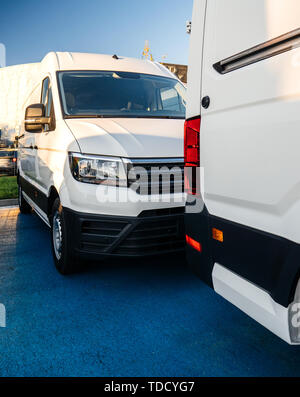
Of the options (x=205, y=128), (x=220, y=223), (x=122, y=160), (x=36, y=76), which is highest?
(x=36, y=76)

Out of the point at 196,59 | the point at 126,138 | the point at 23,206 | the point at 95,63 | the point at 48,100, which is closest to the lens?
the point at 196,59

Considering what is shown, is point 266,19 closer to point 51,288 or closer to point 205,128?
point 205,128

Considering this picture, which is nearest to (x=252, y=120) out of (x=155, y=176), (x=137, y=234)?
(x=155, y=176)

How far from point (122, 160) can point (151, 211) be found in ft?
1.58

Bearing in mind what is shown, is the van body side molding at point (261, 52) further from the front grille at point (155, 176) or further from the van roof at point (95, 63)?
the van roof at point (95, 63)

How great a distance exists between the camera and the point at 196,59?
2076mm

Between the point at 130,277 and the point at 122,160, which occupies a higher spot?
the point at 122,160

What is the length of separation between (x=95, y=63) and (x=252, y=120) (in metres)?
3.08

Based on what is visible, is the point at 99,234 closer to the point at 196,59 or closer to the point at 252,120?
the point at 196,59

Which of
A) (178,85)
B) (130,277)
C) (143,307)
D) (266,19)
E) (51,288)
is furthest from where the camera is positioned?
(178,85)

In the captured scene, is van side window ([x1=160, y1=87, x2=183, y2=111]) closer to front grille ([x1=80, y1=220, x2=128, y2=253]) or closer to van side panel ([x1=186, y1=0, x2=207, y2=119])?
front grille ([x1=80, y1=220, x2=128, y2=253])

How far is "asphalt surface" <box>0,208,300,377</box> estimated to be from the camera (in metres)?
2.09
